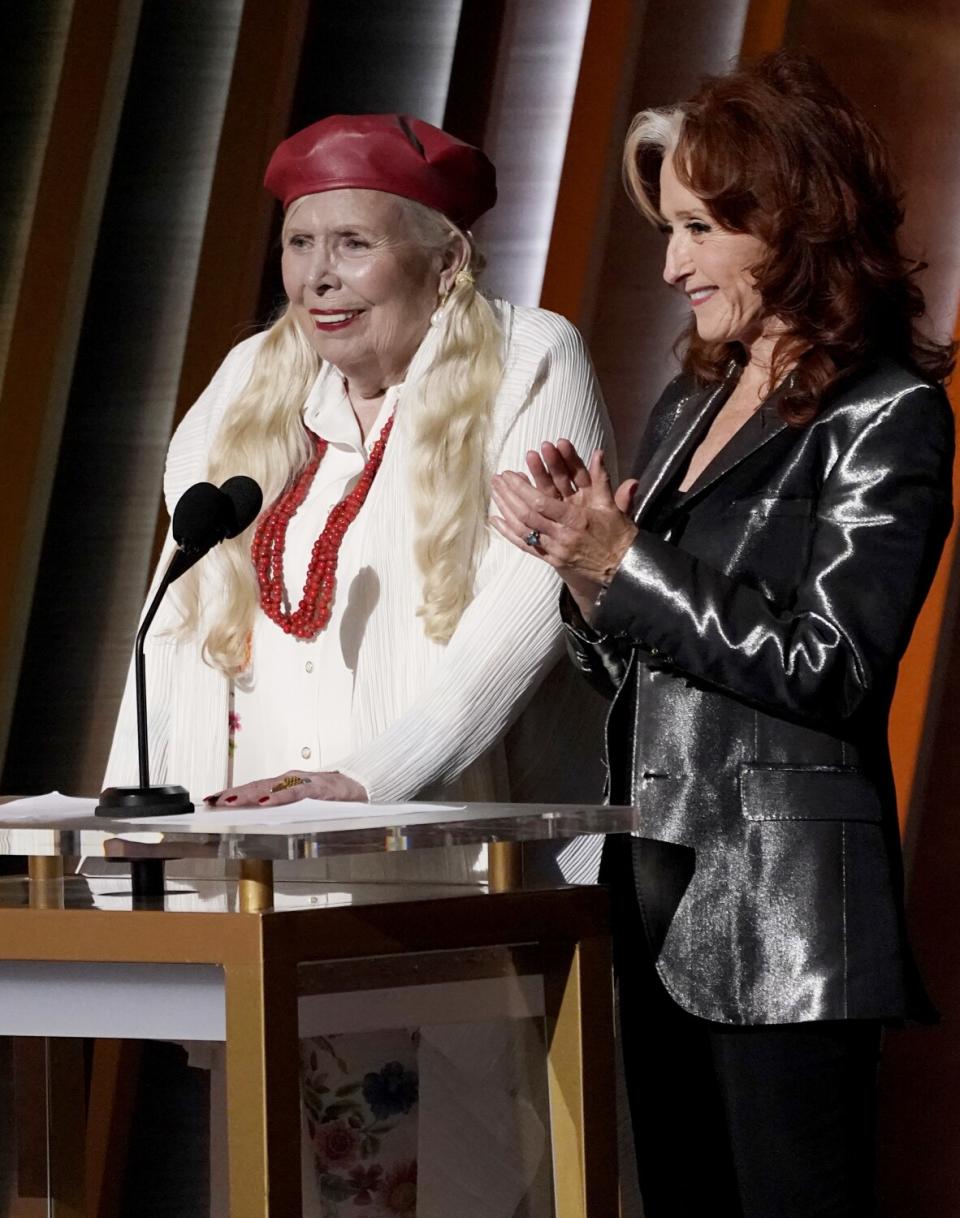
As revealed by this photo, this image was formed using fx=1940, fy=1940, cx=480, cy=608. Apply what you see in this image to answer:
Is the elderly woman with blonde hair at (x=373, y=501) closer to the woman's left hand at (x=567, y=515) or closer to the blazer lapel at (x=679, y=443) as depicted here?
the blazer lapel at (x=679, y=443)

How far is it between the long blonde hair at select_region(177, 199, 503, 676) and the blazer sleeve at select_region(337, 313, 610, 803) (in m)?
0.05

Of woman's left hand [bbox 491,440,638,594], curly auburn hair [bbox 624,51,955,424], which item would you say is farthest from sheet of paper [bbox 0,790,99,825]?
curly auburn hair [bbox 624,51,955,424]

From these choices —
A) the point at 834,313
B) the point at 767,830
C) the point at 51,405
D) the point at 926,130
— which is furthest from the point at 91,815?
the point at 926,130

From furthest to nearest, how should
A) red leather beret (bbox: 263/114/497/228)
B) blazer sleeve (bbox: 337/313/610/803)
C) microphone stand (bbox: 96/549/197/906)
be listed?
1. red leather beret (bbox: 263/114/497/228)
2. blazer sleeve (bbox: 337/313/610/803)
3. microphone stand (bbox: 96/549/197/906)

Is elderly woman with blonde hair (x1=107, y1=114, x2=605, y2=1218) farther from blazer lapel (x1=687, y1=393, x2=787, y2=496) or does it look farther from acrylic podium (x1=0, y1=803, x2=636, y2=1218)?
acrylic podium (x1=0, y1=803, x2=636, y2=1218)

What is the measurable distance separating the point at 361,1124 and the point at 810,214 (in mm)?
983

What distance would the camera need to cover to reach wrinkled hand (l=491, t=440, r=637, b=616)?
1904 mm

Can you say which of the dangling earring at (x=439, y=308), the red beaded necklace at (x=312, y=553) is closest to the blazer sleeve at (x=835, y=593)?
the red beaded necklace at (x=312, y=553)

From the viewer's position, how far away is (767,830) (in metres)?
1.88

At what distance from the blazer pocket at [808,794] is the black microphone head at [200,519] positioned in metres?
Answer: 0.57

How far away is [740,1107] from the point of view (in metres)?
1.88

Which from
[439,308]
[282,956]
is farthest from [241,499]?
[439,308]

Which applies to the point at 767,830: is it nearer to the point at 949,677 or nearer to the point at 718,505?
the point at 718,505

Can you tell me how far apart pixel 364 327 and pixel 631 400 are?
1677 millimetres
